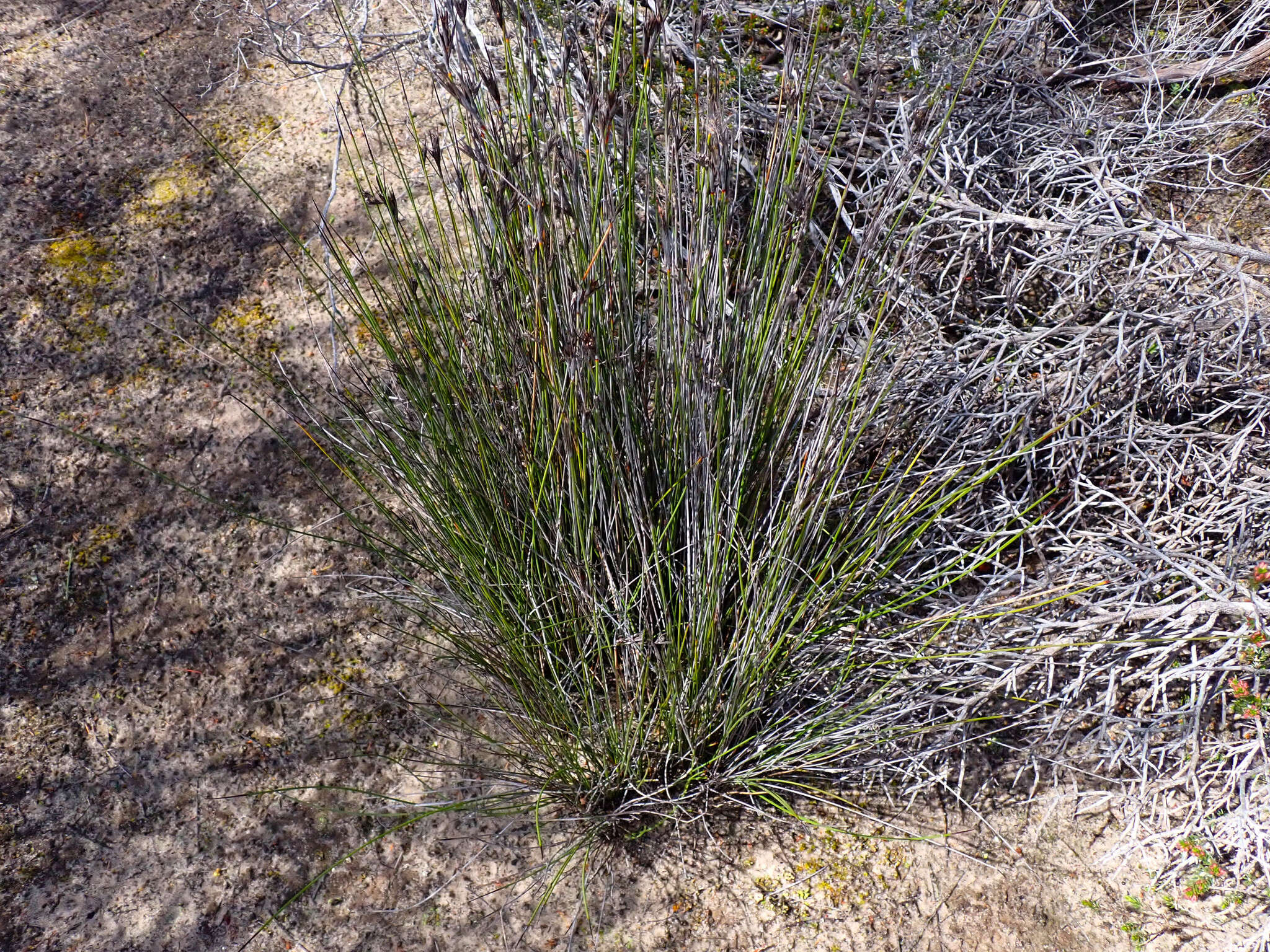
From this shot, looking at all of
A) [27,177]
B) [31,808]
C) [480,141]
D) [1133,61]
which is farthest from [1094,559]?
[27,177]

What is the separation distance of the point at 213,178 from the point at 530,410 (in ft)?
5.24

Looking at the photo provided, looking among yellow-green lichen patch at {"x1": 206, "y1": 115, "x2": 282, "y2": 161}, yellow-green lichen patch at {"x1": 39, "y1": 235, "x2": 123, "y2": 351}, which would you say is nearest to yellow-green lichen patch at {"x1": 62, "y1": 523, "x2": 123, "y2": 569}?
yellow-green lichen patch at {"x1": 39, "y1": 235, "x2": 123, "y2": 351}

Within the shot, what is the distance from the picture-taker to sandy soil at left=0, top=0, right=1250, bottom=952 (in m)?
1.41

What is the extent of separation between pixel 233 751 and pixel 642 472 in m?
0.93

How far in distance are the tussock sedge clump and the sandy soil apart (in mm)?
142

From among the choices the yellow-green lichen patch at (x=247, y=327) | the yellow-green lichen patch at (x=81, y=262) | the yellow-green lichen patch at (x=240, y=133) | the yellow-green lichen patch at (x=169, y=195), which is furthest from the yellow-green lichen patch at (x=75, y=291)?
the yellow-green lichen patch at (x=240, y=133)

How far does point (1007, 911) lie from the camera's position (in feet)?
4.78

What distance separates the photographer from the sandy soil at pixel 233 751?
4.64 feet

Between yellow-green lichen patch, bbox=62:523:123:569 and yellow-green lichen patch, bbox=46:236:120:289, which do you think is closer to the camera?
yellow-green lichen patch, bbox=62:523:123:569

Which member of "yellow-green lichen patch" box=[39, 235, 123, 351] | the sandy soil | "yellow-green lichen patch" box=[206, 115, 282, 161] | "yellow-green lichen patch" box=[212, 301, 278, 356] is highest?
"yellow-green lichen patch" box=[206, 115, 282, 161]

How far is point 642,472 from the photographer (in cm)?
141

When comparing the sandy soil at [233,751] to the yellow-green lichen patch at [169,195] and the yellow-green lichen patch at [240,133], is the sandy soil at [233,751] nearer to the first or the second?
the yellow-green lichen patch at [169,195]

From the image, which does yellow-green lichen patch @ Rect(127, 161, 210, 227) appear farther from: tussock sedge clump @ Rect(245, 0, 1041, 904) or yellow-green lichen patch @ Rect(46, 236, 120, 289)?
tussock sedge clump @ Rect(245, 0, 1041, 904)

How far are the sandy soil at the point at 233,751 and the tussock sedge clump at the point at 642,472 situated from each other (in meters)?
0.14
